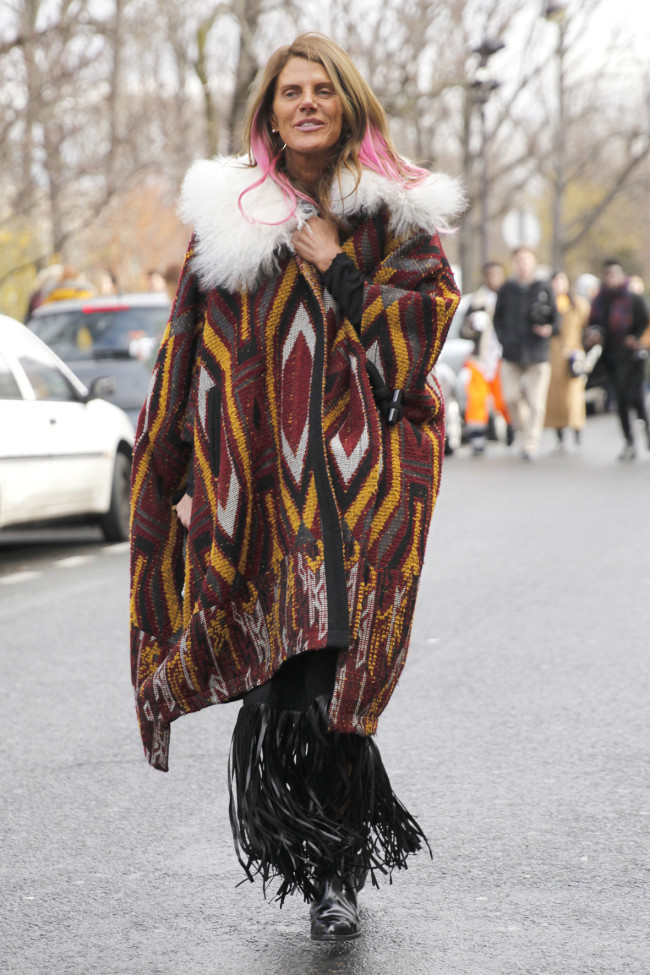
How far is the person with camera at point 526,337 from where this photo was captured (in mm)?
15531

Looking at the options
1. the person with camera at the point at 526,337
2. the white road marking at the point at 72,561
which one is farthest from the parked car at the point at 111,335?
the person with camera at the point at 526,337

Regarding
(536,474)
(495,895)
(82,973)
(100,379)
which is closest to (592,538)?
(100,379)

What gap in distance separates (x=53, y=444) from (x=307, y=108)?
6498mm

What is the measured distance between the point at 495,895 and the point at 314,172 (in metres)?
1.68

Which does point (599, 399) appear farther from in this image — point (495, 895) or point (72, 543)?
point (495, 895)

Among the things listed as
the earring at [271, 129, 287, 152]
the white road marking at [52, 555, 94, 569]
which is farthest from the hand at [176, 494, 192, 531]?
the white road marking at [52, 555, 94, 569]

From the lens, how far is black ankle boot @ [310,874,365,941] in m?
3.29

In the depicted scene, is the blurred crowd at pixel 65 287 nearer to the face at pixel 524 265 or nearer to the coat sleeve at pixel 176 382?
the face at pixel 524 265

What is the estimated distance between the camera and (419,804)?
4301mm

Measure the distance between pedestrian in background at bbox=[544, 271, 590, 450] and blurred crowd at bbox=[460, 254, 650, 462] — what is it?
12 mm

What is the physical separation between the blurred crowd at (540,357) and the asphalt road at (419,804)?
24.4ft

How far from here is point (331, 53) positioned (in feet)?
10.6

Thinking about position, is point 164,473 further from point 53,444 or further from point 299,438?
point 53,444

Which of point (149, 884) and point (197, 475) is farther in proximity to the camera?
point (149, 884)
